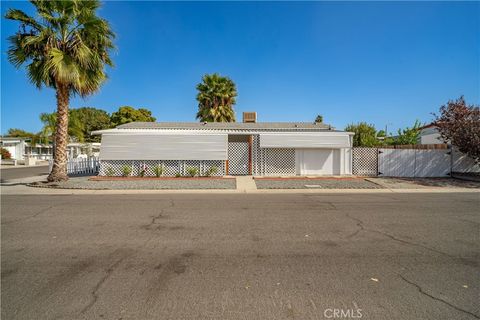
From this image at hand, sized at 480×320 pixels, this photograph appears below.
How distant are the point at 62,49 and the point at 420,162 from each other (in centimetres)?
2152

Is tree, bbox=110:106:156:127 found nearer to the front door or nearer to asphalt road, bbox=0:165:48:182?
asphalt road, bbox=0:165:48:182

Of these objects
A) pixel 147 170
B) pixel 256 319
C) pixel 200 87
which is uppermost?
pixel 200 87

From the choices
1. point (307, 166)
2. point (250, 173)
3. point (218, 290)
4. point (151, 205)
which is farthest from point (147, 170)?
point (218, 290)

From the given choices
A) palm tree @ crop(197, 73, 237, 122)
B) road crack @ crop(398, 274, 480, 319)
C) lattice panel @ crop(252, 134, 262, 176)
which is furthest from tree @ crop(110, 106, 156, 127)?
road crack @ crop(398, 274, 480, 319)

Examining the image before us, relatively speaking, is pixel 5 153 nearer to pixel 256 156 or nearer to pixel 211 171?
pixel 211 171

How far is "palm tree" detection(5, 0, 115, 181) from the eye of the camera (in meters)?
11.2

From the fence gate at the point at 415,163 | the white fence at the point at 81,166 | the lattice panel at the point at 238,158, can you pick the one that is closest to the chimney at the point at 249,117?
the lattice panel at the point at 238,158

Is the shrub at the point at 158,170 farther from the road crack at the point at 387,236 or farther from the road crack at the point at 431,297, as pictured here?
the road crack at the point at 431,297

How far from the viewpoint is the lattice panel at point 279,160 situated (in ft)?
52.6

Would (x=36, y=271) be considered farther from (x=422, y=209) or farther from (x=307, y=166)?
(x=307, y=166)

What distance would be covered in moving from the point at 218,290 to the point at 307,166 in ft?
46.1

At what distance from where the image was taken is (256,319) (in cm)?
243

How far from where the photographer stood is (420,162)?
51.1 feet

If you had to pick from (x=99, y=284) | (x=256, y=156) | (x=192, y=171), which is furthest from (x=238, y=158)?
(x=99, y=284)
